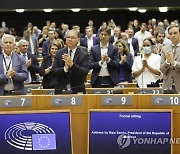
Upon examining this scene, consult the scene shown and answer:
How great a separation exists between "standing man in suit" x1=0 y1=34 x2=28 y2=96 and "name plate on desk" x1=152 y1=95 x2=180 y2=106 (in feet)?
7.00

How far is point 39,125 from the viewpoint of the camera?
18.1 feet

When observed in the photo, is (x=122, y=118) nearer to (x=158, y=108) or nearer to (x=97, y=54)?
(x=158, y=108)

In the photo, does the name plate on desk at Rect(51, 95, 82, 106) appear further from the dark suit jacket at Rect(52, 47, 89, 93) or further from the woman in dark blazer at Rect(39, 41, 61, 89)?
the woman in dark blazer at Rect(39, 41, 61, 89)

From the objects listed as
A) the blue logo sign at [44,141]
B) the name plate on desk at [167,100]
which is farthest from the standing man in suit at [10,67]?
the name plate on desk at [167,100]

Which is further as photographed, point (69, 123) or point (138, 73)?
point (138, 73)

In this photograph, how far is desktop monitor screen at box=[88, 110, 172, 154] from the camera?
5.43 meters

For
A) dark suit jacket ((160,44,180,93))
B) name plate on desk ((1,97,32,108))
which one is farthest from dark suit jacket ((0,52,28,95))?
dark suit jacket ((160,44,180,93))

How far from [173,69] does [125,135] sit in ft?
6.01

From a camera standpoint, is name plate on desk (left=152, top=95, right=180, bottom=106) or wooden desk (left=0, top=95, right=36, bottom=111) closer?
name plate on desk (left=152, top=95, right=180, bottom=106)

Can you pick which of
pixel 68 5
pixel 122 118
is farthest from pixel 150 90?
pixel 68 5

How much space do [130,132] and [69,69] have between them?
1.51 metres

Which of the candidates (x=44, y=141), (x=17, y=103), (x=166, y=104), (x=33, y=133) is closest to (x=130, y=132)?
(x=166, y=104)

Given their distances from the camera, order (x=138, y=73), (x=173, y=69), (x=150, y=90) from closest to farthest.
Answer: (x=173, y=69) < (x=150, y=90) < (x=138, y=73)

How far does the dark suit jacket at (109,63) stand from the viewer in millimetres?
8430
